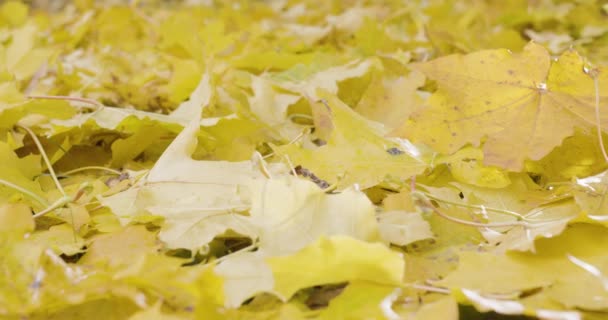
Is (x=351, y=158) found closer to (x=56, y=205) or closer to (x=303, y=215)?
(x=303, y=215)

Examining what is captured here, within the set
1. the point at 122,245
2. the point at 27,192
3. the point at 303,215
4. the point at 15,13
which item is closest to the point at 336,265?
the point at 303,215

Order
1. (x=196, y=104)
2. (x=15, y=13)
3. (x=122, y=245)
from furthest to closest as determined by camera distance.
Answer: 1. (x=15, y=13)
2. (x=196, y=104)
3. (x=122, y=245)

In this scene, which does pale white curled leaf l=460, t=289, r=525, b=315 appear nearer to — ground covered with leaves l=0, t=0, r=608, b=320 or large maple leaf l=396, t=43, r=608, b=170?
ground covered with leaves l=0, t=0, r=608, b=320

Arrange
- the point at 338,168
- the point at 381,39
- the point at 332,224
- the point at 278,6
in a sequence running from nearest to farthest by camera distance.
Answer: the point at 332,224, the point at 338,168, the point at 381,39, the point at 278,6

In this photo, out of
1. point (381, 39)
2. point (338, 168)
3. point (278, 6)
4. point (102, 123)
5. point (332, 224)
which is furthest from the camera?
point (278, 6)

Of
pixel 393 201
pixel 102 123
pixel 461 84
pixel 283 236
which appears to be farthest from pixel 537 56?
pixel 102 123

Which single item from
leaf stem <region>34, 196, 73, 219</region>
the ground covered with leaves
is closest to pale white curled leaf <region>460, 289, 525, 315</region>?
the ground covered with leaves

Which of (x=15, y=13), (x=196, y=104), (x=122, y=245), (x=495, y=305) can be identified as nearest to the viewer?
(x=495, y=305)

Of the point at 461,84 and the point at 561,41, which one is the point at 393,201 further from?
the point at 561,41

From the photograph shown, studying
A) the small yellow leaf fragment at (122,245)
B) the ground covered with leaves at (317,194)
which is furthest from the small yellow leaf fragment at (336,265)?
the small yellow leaf fragment at (122,245)
